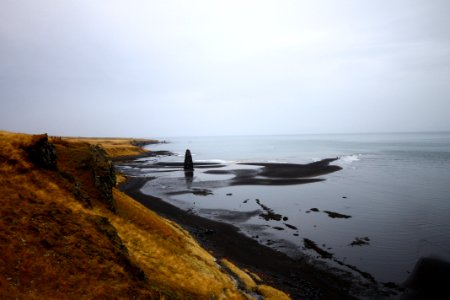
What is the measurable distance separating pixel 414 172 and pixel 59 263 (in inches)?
3426

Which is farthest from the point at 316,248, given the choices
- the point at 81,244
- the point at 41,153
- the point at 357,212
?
the point at 41,153

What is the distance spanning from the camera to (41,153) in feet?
57.4

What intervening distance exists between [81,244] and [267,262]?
18.3m

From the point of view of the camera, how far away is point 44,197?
15000mm

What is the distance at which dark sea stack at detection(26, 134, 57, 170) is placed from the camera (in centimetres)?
1728

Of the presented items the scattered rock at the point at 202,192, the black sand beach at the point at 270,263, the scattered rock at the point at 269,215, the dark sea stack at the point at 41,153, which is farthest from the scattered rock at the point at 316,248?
the scattered rock at the point at 202,192

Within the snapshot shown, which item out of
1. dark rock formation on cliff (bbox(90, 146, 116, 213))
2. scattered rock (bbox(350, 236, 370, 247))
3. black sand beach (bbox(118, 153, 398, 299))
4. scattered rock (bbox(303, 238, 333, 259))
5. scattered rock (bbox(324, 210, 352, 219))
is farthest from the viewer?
scattered rock (bbox(324, 210, 352, 219))

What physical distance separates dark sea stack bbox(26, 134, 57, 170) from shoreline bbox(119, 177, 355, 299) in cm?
1724

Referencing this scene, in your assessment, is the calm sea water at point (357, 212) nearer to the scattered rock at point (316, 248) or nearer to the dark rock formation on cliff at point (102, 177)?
the scattered rock at point (316, 248)

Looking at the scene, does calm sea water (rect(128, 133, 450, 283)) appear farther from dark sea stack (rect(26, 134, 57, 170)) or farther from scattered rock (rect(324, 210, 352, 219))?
dark sea stack (rect(26, 134, 57, 170))

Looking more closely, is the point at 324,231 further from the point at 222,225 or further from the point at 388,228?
the point at 222,225

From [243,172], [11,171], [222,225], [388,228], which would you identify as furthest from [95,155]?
[243,172]

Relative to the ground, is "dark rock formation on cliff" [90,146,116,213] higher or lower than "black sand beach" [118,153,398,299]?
higher

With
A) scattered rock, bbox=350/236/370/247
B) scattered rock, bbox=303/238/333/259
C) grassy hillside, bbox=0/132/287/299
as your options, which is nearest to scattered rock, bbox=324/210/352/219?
scattered rock, bbox=350/236/370/247
